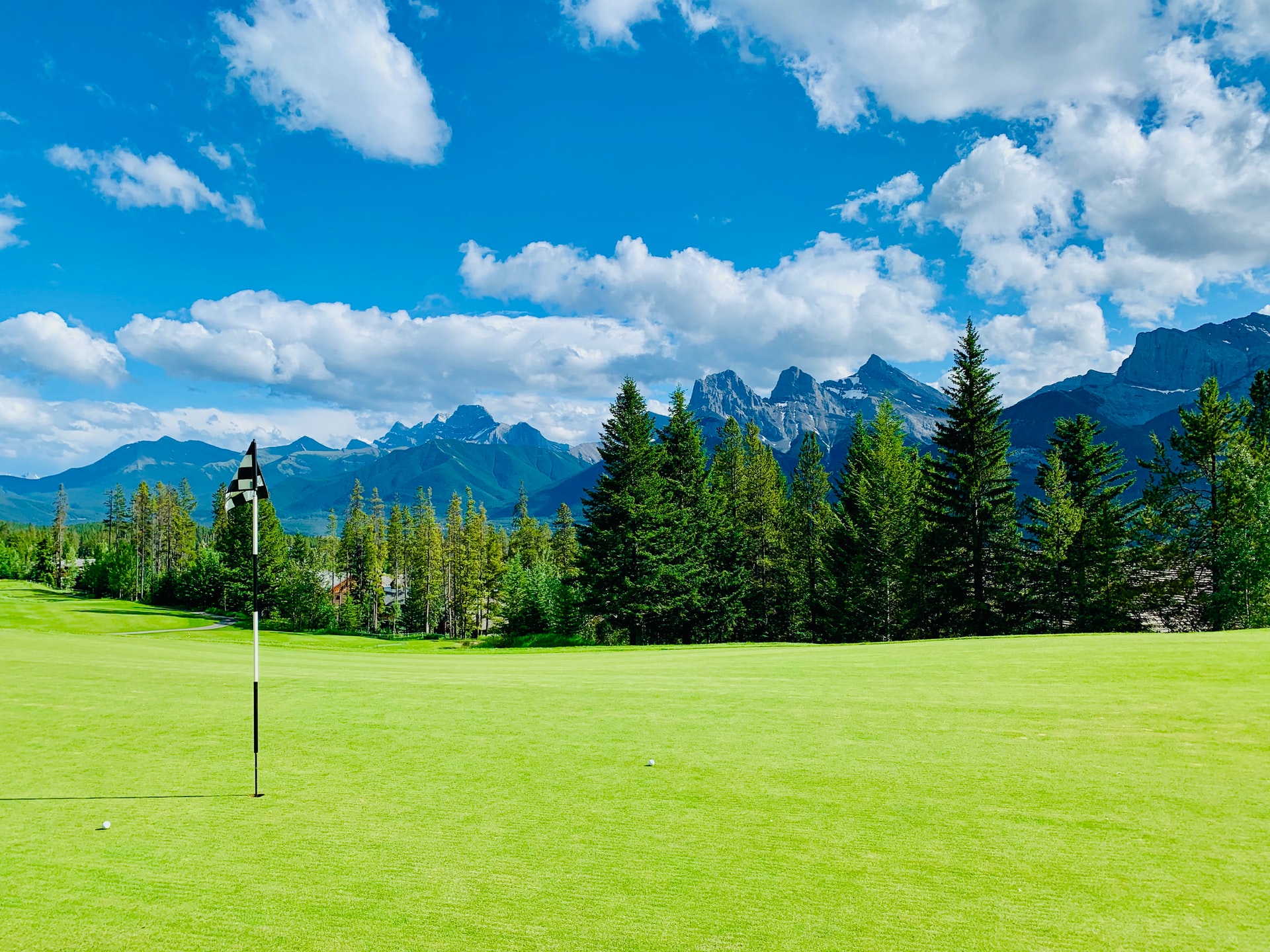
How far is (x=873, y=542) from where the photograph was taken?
45.4 meters

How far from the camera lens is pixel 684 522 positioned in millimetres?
48562

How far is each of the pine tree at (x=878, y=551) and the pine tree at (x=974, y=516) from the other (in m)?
2.43

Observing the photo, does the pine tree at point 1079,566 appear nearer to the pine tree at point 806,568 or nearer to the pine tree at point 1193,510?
the pine tree at point 1193,510

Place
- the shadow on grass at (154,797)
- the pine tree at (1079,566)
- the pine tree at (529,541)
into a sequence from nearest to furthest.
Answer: the shadow on grass at (154,797)
the pine tree at (1079,566)
the pine tree at (529,541)

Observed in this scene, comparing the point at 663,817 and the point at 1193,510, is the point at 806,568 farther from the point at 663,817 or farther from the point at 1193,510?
the point at 663,817

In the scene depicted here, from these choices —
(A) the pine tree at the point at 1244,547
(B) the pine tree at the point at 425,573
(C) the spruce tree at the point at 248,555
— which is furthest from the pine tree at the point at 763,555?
(C) the spruce tree at the point at 248,555

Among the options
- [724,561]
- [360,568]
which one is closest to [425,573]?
[360,568]

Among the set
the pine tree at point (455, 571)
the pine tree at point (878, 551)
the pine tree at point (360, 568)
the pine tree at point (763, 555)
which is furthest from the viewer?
the pine tree at point (360, 568)

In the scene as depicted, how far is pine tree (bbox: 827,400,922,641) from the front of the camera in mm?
44000

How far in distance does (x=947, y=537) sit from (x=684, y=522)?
1723 cm

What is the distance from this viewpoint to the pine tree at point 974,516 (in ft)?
128

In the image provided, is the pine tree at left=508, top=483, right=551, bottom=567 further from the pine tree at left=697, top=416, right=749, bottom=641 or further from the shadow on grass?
the shadow on grass

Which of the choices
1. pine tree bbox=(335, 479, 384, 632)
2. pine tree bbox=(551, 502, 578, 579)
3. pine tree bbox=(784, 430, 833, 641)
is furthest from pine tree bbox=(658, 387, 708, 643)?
pine tree bbox=(335, 479, 384, 632)

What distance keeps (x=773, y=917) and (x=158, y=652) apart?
93.7 ft
